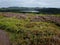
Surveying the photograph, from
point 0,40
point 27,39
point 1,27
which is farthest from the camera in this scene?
point 1,27

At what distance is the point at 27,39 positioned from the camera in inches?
376

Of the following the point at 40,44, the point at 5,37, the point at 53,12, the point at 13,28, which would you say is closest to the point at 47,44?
the point at 40,44

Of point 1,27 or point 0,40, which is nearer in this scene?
point 0,40

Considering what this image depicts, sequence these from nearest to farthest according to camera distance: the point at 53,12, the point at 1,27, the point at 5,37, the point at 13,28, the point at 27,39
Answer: the point at 27,39 → the point at 5,37 → the point at 13,28 → the point at 1,27 → the point at 53,12

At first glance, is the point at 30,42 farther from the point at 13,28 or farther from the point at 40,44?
the point at 13,28

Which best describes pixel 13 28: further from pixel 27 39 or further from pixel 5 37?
pixel 27 39

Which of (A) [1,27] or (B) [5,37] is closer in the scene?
(B) [5,37]

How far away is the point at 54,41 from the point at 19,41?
1579 mm

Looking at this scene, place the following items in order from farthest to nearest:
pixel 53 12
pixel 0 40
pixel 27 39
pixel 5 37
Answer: pixel 53 12
pixel 5 37
pixel 0 40
pixel 27 39

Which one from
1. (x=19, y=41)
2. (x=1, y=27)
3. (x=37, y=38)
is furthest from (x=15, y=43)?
(x=1, y=27)

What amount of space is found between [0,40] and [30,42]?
1.83 meters

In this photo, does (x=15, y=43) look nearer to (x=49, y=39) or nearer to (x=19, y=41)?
(x=19, y=41)

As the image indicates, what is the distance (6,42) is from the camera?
9797 mm

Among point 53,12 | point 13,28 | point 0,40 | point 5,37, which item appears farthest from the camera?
point 53,12
